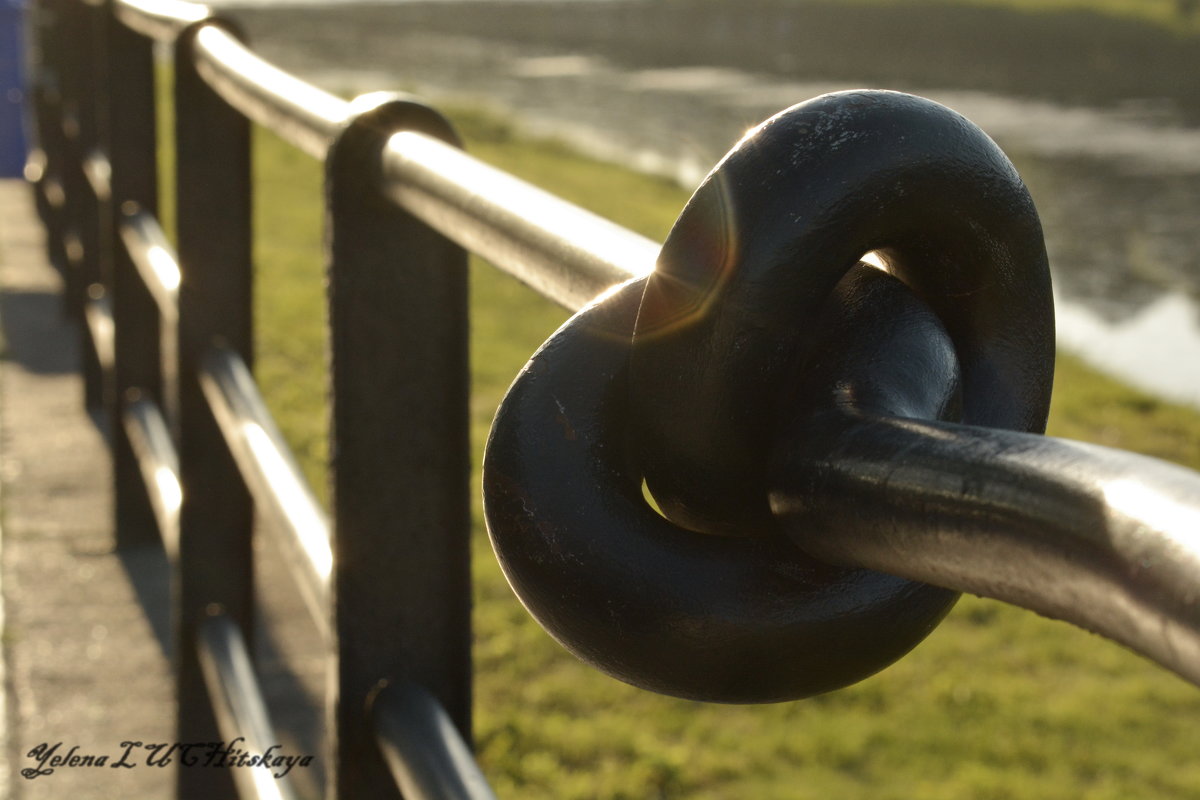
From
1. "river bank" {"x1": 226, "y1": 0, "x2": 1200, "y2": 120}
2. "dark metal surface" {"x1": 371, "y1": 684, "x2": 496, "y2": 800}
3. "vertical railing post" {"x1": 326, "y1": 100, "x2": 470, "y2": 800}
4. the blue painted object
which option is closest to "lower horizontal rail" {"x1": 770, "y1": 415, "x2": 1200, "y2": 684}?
"dark metal surface" {"x1": 371, "y1": 684, "x2": 496, "y2": 800}

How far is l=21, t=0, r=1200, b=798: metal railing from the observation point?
40 cm

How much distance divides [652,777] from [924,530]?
3.15 m

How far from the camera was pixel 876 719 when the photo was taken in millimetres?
4086

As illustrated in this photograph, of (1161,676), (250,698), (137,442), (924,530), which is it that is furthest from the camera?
(1161,676)

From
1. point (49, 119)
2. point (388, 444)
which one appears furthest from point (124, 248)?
point (49, 119)

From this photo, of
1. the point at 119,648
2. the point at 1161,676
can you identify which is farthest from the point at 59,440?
the point at 1161,676

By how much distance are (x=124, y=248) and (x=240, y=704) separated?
1.81 m

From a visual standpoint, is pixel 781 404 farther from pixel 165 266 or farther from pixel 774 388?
pixel 165 266

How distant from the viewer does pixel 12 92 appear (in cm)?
768

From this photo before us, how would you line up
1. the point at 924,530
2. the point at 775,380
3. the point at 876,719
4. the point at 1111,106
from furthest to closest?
the point at 1111,106 → the point at 876,719 → the point at 775,380 → the point at 924,530

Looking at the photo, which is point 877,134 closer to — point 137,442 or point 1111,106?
point 137,442

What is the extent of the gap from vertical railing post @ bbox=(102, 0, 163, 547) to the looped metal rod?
9.82 ft

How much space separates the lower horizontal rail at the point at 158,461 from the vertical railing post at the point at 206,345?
0.17 ft

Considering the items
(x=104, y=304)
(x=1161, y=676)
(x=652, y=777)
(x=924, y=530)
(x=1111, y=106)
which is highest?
(x=924, y=530)
